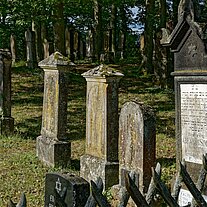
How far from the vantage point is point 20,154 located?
10094mm

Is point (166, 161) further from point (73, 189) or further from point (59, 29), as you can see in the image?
point (59, 29)

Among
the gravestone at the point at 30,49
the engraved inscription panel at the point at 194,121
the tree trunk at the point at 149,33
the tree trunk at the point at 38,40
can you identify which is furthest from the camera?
the tree trunk at the point at 38,40

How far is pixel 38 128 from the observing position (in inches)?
520

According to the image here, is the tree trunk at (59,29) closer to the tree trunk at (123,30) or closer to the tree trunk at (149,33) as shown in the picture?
the tree trunk at (149,33)

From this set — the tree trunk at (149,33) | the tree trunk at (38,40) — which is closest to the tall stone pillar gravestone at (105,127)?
the tree trunk at (149,33)

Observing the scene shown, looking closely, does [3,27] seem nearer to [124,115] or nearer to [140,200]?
[124,115]

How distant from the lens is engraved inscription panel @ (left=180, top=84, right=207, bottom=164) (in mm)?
7293

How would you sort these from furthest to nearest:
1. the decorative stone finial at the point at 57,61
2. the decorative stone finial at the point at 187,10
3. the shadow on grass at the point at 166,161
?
the shadow on grass at the point at 166,161 < the decorative stone finial at the point at 57,61 < the decorative stone finial at the point at 187,10

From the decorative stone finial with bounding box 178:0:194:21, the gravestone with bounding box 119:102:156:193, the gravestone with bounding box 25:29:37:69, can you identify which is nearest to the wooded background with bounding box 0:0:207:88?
the gravestone with bounding box 25:29:37:69

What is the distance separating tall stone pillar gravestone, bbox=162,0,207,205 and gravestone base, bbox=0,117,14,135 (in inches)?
221

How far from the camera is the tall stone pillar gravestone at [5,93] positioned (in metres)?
12.1

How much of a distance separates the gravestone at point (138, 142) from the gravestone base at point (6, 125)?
5047 millimetres

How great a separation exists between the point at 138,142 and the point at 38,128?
20.2ft

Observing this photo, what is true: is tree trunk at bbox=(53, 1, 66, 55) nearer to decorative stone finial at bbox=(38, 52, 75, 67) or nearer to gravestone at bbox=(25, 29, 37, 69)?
gravestone at bbox=(25, 29, 37, 69)
